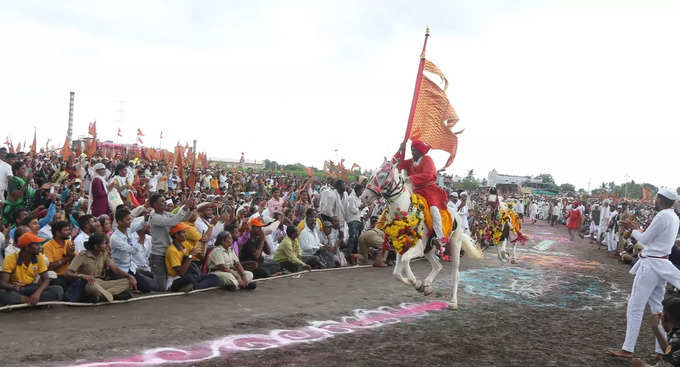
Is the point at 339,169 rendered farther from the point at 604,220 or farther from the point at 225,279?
the point at 604,220

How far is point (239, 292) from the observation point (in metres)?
8.12

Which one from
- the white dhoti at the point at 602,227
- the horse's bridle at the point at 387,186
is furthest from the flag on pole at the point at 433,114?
the white dhoti at the point at 602,227

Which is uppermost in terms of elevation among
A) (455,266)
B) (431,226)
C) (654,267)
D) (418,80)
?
(418,80)

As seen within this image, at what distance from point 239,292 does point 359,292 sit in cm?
219

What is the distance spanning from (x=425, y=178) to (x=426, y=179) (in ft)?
0.09

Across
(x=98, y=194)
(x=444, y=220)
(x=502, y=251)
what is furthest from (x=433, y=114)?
(x=98, y=194)

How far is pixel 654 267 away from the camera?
18.7 ft

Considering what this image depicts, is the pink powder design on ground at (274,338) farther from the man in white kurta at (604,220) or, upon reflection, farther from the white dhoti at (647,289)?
the man in white kurta at (604,220)

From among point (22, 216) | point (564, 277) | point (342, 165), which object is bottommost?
point (564, 277)

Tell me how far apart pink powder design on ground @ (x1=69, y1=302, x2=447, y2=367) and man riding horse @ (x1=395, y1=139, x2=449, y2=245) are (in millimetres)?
1424

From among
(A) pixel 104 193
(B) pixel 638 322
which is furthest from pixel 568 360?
(A) pixel 104 193

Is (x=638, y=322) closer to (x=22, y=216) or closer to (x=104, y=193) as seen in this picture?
(x=22, y=216)

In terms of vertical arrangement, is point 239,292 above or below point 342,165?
below

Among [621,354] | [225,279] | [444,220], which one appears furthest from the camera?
[225,279]
